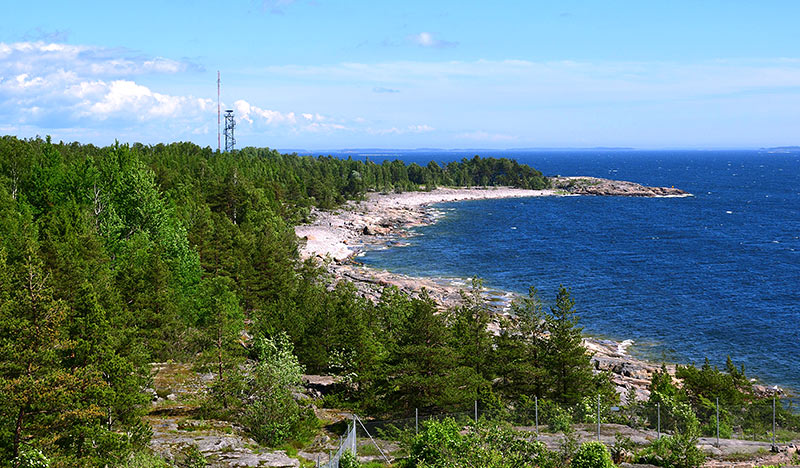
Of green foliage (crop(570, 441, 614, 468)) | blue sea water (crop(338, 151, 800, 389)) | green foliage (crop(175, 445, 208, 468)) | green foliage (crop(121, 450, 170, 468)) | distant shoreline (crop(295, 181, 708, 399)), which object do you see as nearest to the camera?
green foliage (crop(121, 450, 170, 468))

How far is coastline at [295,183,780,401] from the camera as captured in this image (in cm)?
4981

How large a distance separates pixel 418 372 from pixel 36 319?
17322 millimetres

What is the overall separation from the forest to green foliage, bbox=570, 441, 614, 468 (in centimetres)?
134

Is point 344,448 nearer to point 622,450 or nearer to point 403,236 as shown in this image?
point 622,450

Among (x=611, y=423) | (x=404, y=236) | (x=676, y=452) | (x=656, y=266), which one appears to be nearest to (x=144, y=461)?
(x=676, y=452)

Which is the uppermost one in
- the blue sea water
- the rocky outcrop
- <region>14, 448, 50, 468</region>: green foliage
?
the rocky outcrop

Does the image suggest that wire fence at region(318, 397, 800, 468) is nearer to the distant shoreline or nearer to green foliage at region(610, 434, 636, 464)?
green foliage at region(610, 434, 636, 464)

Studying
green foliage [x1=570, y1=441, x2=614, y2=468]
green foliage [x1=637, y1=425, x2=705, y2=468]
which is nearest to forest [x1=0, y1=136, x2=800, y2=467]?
green foliage [x1=637, y1=425, x2=705, y2=468]

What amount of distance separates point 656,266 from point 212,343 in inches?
2893

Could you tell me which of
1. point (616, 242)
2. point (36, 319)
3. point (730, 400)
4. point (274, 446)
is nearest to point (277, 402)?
point (274, 446)

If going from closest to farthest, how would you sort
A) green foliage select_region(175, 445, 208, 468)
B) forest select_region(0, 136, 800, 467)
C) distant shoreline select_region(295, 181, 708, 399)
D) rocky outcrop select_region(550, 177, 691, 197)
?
green foliage select_region(175, 445, 208, 468) < forest select_region(0, 136, 800, 467) < distant shoreline select_region(295, 181, 708, 399) < rocky outcrop select_region(550, 177, 691, 197)

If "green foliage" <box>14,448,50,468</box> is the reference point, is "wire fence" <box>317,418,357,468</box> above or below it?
below

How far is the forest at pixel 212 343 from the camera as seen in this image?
21.2m

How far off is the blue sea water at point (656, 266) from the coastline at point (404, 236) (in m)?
3.76
